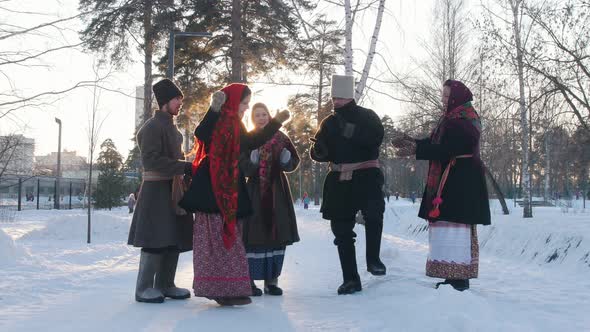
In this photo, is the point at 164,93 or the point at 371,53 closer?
the point at 164,93

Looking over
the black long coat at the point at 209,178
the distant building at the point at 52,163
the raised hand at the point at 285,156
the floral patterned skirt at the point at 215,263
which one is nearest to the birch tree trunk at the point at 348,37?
the raised hand at the point at 285,156

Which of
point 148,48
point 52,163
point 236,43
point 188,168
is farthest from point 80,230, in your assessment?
point 52,163

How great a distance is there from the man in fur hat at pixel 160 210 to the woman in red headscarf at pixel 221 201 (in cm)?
29

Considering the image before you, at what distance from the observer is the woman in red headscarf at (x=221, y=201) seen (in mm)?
5270

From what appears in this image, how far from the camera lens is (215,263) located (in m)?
5.28

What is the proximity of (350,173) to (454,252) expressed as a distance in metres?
1.25

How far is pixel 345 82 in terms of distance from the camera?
6266 mm

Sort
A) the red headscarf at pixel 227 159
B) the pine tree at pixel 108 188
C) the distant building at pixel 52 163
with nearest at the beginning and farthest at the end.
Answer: the red headscarf at pixel 227 159 < the distant building at pixel 52 163 < the pine tree at pixel 108 188

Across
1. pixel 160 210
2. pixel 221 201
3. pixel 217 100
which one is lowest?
pixel 160 210

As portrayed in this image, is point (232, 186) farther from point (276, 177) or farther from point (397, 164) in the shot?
point (397, 164)

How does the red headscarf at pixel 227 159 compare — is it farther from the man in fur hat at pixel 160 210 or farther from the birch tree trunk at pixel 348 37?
the birch tree trunk at pixel 348 37

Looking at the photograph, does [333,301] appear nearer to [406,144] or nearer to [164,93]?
[406,144]

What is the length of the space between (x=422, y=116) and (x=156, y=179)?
1897 centimetres

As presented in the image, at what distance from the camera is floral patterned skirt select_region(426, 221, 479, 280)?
5809 mm
